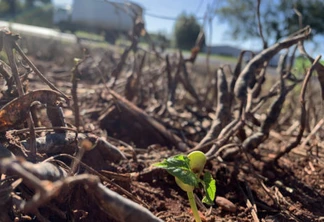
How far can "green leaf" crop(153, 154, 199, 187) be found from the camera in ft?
3.12

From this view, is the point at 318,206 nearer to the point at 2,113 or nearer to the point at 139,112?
the point at 139,112

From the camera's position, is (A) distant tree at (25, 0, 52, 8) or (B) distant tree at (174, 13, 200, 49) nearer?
(B) distant tree at (174, 13, 200, 49)

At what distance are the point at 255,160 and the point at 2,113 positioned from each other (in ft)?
4.07

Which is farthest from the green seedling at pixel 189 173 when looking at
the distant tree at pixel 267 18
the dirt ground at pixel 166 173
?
the distant tree at pixel 267 18

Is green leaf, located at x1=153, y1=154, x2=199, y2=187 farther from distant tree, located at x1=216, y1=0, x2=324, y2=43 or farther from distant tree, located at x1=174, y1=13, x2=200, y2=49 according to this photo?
distant tree, located at x1=216, y1=0, x2=324, y2=43

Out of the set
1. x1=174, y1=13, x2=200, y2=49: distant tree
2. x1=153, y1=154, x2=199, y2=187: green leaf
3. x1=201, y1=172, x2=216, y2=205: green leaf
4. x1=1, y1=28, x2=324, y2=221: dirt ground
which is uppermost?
x1=174, y1=13, x2=200, y2=49: distant tree

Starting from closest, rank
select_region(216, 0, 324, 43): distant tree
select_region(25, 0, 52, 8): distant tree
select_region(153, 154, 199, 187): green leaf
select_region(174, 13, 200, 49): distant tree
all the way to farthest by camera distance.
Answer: select_region(153, 154, 199, 187): green leaf → select_region(174, 13, 200, 49): distant tree → select_region(216, 0, 324, 43): distant tree → select_region(25, 0, 52, 8): distant tree

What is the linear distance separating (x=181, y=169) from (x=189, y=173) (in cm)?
2

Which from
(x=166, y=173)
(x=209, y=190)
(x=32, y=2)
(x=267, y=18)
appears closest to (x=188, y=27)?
(x=166, y=173)

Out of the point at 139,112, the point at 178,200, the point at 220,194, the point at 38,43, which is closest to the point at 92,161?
the point at 178,200

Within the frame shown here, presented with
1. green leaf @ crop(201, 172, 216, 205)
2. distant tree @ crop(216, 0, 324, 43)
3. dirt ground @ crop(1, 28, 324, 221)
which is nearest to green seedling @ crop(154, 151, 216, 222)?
green leaf @ crop(201, 172, 216, 205)

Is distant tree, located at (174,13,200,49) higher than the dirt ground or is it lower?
higher

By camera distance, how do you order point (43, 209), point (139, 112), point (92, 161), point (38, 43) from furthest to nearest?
point (38, 43) → point (139, 112) → point (92, 161) → point (43, 209)

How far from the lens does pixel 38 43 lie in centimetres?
747
